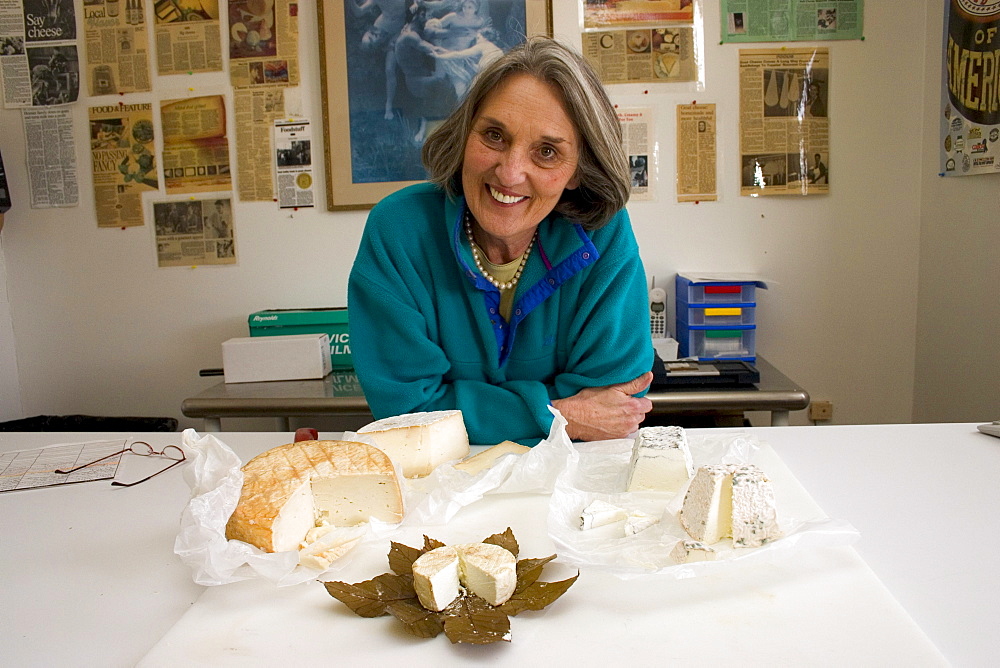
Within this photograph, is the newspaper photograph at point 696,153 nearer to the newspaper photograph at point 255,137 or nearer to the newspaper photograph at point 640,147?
the newspaper photograph at point 640,147

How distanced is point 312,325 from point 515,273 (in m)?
1.46

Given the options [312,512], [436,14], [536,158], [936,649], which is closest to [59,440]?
[312,512]

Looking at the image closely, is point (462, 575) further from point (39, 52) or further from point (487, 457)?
point (39, 52)

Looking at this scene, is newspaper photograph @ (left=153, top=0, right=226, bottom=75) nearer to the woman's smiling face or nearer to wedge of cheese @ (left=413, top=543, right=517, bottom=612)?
the woman's smiling face

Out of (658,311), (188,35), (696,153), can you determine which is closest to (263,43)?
(188,35)

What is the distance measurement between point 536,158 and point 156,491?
869mm

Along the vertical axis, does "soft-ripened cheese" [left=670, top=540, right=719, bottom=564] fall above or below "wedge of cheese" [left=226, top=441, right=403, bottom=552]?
below

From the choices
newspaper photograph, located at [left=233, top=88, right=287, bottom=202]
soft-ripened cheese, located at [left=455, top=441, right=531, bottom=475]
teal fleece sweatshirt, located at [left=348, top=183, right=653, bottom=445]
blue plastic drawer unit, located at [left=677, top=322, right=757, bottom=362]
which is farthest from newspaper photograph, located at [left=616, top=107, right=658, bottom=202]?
soft-ripened cheese, located at [left=455, top=441, right=531, bottom=475]

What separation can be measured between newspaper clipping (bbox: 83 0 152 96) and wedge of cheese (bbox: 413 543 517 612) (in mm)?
2749

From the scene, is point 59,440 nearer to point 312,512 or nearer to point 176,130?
point 312,512

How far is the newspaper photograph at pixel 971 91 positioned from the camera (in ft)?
7.45

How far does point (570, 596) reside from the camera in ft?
2.85

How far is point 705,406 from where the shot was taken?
2449mm

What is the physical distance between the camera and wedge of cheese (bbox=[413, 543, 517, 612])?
0.83m
